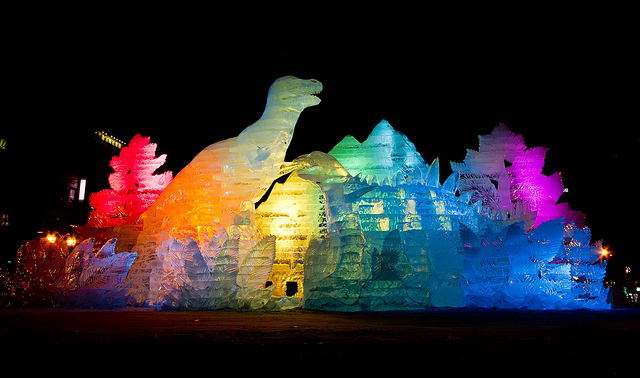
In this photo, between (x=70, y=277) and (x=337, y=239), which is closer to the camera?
(x=337, y=239)

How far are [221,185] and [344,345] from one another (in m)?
8.49

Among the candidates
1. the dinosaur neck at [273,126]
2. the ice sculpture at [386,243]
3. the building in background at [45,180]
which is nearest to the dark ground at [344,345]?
the ice sculpture at [386,243]

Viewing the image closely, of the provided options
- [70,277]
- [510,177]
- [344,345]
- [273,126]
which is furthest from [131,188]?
[344,345]

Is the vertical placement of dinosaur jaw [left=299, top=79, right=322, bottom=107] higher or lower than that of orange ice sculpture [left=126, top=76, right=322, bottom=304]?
higher

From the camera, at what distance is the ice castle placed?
453 inches

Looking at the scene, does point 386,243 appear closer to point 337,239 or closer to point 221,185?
point 337,239

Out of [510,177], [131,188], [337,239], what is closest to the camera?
[337,239]

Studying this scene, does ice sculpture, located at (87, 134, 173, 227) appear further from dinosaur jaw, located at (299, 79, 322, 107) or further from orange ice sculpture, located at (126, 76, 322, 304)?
dinosaur jaw, located at (299, 79, 322, 107)

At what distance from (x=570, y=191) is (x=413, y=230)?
1238 centimetres

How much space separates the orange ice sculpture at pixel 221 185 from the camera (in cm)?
1305

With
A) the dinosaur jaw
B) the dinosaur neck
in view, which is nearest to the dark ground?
the dinosaur neck

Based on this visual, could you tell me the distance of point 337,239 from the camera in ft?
37.9

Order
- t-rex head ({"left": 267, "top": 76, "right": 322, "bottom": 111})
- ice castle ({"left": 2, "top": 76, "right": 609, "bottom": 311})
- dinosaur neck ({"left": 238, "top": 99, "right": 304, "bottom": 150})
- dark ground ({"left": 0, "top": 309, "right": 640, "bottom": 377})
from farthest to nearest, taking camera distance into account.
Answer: t-rex head ({"left": 267, "top": 76, "right": 322, "bottom": 111})
dinosaur neck ({"left": 238, "top": 99, "right": 304, "bottom": 150})
ice castle ({"left": 2, "top": 76, "right": 609, "bottom": 311})
dark ground ({"left": 0, "top": 309, "right": 640, "bottom": 377})

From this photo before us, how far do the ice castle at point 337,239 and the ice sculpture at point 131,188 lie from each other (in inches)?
66.2
